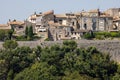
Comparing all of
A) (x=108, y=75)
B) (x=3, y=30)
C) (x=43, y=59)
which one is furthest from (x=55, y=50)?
(x=3, y=30)

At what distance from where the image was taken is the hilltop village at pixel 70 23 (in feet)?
185

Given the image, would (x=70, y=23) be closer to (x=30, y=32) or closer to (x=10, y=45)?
(x=30, y=32)

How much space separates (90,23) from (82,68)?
63.8ft

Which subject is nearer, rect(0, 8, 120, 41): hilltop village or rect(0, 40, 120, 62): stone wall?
rect(0, 40, 120, 62): stone wall

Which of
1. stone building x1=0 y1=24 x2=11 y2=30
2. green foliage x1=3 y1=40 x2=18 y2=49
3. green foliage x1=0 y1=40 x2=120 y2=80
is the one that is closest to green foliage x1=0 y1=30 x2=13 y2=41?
stone building x1=0 y1=24 x2=11 y2=30

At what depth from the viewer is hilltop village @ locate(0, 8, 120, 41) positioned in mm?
56384

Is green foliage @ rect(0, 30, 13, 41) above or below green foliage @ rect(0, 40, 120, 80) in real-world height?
above

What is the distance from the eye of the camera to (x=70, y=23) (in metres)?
59.5

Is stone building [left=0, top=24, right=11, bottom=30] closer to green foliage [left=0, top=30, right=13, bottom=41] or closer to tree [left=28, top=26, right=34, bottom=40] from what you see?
green foliage [left=0, top=30, right=13, bottom=41]

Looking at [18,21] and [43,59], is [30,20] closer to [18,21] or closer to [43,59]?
[18,21]

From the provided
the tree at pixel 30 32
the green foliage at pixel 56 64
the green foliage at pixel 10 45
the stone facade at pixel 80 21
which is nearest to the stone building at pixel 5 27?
the stone facade at pixel 80 21

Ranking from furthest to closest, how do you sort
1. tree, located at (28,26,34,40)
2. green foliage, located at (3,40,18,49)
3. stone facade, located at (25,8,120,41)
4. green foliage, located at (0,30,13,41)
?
stone facade, located at (25,8,120,41) < tree, located at (28,26,34,40) < green foliage, located at (0,30,13,41) < green foliage, located at (3,40,18,49)

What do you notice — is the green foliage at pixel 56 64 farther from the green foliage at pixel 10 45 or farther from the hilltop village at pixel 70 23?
the hilltop village at pixel 70 23

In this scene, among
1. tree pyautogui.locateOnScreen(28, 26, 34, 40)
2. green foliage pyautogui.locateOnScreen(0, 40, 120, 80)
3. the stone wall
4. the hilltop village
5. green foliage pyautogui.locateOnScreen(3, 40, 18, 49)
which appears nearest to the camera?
green foliage pyautogui.locateOnScreen(0, 40, 120, 80)
